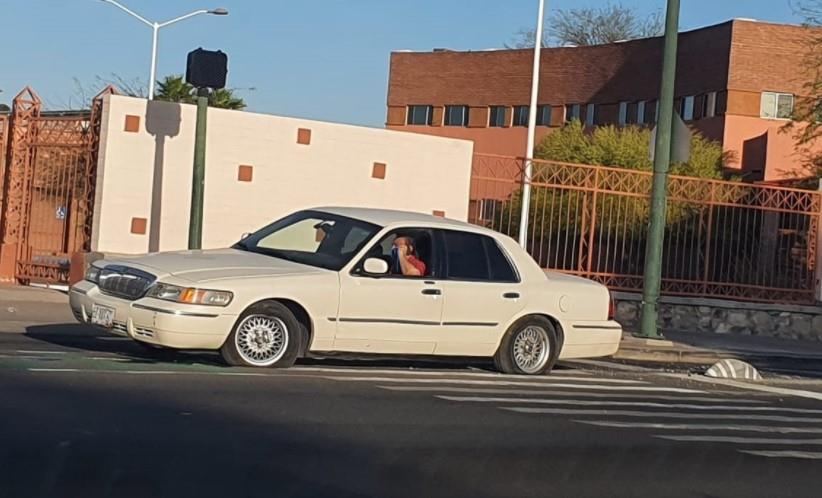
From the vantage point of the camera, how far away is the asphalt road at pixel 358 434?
703 centimetres

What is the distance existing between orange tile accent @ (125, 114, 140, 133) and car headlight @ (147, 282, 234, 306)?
8405 millimetres

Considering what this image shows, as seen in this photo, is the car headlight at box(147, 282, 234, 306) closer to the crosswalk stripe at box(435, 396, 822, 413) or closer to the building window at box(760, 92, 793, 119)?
the crosswalk stripe at box(435, 396, 822, 413)

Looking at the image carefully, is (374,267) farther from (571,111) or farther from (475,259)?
(571,111)

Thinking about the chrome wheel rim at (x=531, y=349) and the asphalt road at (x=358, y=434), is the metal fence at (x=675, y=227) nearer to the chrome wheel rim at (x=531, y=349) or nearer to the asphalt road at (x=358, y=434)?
the chrome wheel rim at (x=531, y=349)

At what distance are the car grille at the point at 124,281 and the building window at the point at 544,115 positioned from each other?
41386mm

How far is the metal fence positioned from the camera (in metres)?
22.6

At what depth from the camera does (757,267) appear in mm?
23672

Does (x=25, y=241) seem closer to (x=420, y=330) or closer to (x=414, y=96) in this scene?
(x=420, y=330)

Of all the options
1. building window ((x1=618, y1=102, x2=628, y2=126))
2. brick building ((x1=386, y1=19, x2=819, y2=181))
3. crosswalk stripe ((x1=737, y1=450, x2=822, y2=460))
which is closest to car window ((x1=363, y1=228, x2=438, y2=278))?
crosswalk stripe ((x1=737, y1=450, x2=822, y2=460))

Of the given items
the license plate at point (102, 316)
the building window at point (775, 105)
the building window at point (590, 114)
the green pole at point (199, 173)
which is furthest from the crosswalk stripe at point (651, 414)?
the building window at point (590, 114)

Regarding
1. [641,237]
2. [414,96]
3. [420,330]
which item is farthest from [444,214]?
[414,96]

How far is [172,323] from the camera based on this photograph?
35.7ft

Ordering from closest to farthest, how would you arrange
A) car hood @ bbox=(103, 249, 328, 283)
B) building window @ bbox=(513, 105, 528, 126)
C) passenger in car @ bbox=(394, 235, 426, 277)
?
car hood @ bbox=(103, 249, 328, 283)
passenger in car @ bbox=(394, 235, 426, 277)
building window @ bbox=(513, 105, 528, 126)

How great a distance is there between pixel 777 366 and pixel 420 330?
26.3ft
